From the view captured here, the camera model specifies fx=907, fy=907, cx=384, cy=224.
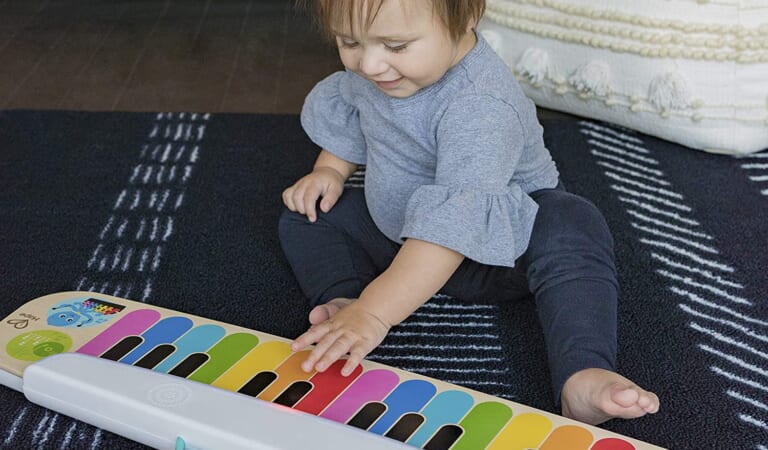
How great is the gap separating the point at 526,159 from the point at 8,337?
0.52 m

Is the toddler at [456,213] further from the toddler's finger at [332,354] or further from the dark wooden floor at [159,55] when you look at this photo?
the dark wooden floor at [159,55]

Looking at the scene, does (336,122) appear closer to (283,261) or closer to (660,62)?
(283,261)

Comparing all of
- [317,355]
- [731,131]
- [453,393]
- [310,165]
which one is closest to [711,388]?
[453,393]

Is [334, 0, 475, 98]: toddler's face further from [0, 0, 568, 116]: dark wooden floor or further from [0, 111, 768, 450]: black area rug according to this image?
[0, 0, 568, 116]: dark wooden floor

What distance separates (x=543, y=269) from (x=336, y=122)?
298 millimetres

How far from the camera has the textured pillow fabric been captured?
118 centimetres

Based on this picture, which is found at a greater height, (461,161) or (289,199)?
(461,161)

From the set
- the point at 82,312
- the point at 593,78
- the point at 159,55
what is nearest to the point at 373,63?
the point at 82,312

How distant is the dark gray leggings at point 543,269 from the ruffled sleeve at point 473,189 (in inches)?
2.1

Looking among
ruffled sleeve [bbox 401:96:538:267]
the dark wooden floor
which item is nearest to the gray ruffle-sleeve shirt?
ruffled sleeve [bbox 401:96:538:267]

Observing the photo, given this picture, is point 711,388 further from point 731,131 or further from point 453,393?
point 731,131

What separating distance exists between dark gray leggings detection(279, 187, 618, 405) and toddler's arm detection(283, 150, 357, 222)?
10 millimetres

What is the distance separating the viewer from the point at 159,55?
1.63 m

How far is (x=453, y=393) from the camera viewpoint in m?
0.76
